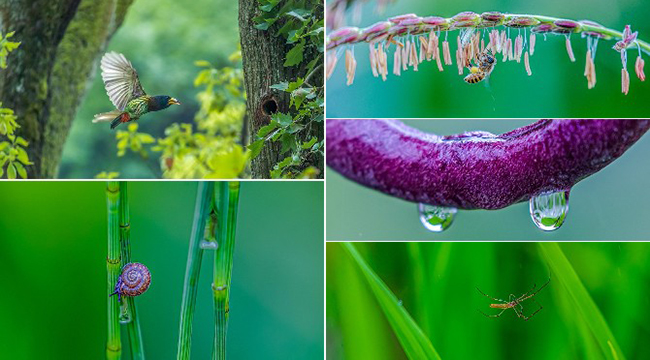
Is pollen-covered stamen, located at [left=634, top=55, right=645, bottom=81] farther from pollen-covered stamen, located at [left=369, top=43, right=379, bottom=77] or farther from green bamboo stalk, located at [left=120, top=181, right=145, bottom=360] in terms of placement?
green bamboo stalk, located at [left=120, top=181, right=145, bottom=360]

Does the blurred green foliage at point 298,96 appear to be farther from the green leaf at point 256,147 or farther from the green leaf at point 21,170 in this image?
the green leaf at point 21,170

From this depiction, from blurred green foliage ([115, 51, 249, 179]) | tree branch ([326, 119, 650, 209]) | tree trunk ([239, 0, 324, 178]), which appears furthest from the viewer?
blurred green foliage ([115, 51, 249, 179])

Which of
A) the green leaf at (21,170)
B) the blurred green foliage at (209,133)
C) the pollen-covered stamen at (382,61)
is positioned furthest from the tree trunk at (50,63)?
the pollen-covered stamen at (382,61)

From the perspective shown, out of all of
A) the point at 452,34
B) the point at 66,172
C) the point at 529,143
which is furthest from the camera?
the point at 66,172

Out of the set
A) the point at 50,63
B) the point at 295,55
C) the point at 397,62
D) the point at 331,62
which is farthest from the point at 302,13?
the point at 50,63

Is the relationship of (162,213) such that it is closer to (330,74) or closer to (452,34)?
(330,74)

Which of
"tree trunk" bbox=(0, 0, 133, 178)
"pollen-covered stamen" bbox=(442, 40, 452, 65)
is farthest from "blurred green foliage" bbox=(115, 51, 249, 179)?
"pollen-covered stamen" bbox=(442, 40, 452, 65)

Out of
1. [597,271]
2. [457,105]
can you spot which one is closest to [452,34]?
[457,105]
